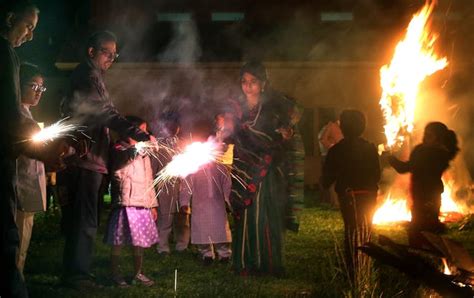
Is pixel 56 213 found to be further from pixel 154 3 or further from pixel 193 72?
pixel 154 3

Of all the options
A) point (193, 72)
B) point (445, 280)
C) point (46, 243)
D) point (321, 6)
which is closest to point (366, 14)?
point (321, 6)

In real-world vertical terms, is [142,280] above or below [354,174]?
below

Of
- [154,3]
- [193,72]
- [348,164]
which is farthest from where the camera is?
[154,3]

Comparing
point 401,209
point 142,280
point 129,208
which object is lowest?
point 142,280

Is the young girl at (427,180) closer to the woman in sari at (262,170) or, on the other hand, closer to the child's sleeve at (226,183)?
the woman in sari at (262,170)

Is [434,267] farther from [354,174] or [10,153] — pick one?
[354,174]

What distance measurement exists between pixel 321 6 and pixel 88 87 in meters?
16.2

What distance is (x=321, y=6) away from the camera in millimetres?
21000

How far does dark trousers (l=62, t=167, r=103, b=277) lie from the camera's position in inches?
239

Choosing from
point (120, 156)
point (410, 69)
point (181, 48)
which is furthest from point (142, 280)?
point (181, 48)

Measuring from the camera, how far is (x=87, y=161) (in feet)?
19.8

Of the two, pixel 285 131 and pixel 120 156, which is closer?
pixel 120 156

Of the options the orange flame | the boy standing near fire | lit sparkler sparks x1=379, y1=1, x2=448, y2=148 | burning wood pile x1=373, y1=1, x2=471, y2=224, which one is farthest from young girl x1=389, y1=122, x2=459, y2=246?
lit sparkler sparks x1=379, y1=1, x2=448, y2=148

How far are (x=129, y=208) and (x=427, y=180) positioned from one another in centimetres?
347
